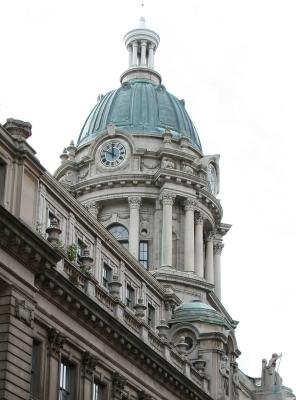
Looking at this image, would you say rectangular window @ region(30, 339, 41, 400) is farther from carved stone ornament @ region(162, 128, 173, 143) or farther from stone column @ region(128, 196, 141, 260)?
carved stone ornament @ region(162, 128, 173, 143)

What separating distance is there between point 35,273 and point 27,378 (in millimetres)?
4650

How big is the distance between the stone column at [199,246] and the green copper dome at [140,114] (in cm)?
803

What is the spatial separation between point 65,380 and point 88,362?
1.76 metres

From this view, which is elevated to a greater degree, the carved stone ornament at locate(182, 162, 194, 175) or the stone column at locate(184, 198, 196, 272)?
the carved stone ornament at locate(182, 162, 194, 175)

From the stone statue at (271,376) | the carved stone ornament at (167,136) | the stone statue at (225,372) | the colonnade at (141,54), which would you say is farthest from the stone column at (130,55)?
the stone statue at (225,372)

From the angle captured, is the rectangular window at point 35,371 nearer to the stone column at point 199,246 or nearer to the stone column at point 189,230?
the stone column at point 189,230

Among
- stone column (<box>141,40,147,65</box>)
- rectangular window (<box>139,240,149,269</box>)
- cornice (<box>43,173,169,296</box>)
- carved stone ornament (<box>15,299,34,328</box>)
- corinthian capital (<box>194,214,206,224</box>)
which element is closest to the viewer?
carved stone ornament (<box>15,299,34,328</box>)

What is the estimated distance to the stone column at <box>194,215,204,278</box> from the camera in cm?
8694

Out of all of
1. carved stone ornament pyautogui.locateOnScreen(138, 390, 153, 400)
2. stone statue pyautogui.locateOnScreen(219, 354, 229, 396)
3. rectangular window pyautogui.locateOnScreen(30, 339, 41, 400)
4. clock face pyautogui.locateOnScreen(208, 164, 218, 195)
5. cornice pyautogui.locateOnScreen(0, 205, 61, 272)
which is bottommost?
rectangular window pyautogui.locateOnScreen(30, 339, 41, 400)

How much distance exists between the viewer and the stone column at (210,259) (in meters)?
90.9

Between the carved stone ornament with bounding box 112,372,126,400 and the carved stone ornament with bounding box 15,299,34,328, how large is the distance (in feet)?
36.2

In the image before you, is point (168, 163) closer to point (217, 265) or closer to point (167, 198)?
point (167, 198)

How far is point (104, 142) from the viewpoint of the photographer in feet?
288

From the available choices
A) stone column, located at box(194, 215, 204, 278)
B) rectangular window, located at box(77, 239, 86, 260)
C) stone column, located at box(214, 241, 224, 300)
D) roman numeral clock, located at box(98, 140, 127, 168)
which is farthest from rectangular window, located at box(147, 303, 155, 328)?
stone column, located at box(214, 241, 224, 300)
